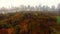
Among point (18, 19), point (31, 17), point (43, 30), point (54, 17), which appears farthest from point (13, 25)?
point (54, 17)

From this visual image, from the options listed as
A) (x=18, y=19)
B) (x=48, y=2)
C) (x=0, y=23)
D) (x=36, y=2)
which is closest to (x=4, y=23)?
(x=0, y=23)

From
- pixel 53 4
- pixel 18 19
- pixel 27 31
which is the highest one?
pixel 53 4

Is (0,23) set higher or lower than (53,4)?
lower

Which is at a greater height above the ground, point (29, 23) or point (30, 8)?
point (30, 8)

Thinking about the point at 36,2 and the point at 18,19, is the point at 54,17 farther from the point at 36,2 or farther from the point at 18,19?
the point at 18,19

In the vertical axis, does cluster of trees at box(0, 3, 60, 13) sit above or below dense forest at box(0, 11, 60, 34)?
above

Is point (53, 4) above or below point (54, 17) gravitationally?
above

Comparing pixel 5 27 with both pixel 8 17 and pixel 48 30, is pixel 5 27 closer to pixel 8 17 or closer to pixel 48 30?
pixel 8 17

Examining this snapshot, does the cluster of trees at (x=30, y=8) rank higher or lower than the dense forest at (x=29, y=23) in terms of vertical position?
higher

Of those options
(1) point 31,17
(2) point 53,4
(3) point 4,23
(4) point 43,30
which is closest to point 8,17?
(3) point 4,23
